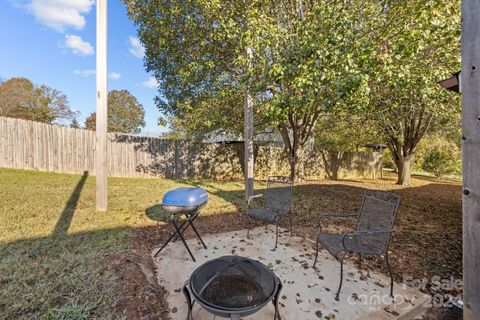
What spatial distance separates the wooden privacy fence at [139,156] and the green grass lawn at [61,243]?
199cm

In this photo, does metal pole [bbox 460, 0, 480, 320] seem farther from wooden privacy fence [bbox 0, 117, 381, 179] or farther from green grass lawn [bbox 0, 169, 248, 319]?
wooden privacy fence [bbox 0, 117, 381, 179]

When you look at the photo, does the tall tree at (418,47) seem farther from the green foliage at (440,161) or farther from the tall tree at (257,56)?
the green foliage at (440,161)

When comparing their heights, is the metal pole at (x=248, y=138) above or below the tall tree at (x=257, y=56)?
below

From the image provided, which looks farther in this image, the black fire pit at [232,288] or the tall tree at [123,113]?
the tall tree at [123,113]

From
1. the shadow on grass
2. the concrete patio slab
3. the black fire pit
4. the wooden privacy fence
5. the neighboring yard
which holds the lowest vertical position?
the concrete patio slab

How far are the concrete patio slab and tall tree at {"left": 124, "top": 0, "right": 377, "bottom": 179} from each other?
2.51 meters

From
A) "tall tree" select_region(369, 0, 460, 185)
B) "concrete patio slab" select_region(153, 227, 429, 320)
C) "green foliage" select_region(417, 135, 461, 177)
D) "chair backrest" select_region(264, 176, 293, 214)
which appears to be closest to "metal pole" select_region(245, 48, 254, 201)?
"chair backrest" select_region(264, 176, 293, 214)

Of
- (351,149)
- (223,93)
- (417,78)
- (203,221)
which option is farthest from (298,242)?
(351,149)

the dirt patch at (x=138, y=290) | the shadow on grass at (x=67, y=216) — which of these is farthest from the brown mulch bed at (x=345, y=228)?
the shadow on grass at (x=67, y=216)

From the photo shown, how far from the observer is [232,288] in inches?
68.2

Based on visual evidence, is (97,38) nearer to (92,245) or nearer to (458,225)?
(92,245)

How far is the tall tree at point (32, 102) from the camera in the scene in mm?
18625

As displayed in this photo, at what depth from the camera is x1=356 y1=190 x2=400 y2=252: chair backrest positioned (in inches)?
97.1

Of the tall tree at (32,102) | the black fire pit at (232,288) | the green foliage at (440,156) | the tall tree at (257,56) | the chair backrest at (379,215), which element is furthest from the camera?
the tall tree at (32,102)
